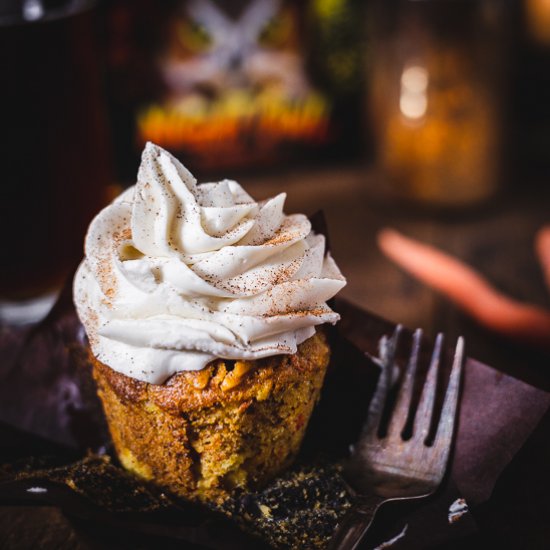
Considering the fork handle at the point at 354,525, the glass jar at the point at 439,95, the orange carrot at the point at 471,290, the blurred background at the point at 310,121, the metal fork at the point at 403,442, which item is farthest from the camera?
the glass jar at the point at 439,95

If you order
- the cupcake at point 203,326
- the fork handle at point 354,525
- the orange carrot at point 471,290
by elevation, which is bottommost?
the fork handle at point 354,525

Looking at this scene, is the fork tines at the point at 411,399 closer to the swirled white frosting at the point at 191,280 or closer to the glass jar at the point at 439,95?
the swirled white frosting at the point at 191,280

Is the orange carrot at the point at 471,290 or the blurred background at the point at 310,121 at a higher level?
the blurred background at the point at 310,121

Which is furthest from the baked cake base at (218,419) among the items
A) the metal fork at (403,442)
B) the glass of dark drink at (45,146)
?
the glass of dark drink at (45,146)

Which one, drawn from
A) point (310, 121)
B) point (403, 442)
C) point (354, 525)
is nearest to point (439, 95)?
point (310, 121)

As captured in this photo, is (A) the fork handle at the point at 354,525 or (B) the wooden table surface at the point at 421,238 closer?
(A) the fork handle at the point at 354,525

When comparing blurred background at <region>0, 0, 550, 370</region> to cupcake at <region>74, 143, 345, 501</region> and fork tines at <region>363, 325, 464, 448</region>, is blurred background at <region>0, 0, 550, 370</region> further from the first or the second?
cupcake at <region>74, 143, 345, 501</region>

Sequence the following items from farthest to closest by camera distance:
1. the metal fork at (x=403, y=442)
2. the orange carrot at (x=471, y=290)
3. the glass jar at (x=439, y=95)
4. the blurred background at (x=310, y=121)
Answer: the glass jar at (x=439, y=95), the blurred background at (x=310, y=121), the orange carrot at (x=471, y=290), the metal fork at (x=403, y=442)

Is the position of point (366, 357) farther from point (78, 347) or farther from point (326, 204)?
point (326, 204)

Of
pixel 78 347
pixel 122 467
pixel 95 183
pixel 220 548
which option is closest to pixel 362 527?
pixel 220 548
